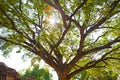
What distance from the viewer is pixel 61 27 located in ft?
55.9

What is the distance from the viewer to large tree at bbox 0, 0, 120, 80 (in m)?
12.0

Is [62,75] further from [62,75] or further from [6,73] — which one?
[6,73]

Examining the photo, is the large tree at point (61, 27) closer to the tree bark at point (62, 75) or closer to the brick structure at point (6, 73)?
the tree bark at point (62, 75)

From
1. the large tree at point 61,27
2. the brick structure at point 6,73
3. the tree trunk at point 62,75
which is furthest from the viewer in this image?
the brick structure at point 6,73

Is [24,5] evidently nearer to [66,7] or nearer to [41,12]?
[41,12]

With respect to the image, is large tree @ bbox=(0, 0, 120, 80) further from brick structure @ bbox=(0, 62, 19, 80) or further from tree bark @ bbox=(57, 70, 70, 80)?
brick structure @ bbox=(0, 62, 19, 80)

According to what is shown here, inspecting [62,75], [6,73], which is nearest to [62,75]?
[62,75]

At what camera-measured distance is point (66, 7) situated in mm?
13055

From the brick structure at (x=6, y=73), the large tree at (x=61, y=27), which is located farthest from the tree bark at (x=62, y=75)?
the brick structure at (x=6, y=73)

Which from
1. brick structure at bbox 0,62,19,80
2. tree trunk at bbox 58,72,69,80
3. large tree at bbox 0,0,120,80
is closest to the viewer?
large tree at bbox 0,0,120,80

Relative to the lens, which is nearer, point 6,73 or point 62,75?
point 62,75

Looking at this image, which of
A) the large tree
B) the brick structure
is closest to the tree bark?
the large tree

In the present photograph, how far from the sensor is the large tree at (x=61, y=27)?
11955mm

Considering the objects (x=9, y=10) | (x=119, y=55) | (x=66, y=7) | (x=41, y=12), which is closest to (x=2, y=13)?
(x=9, y=10)
